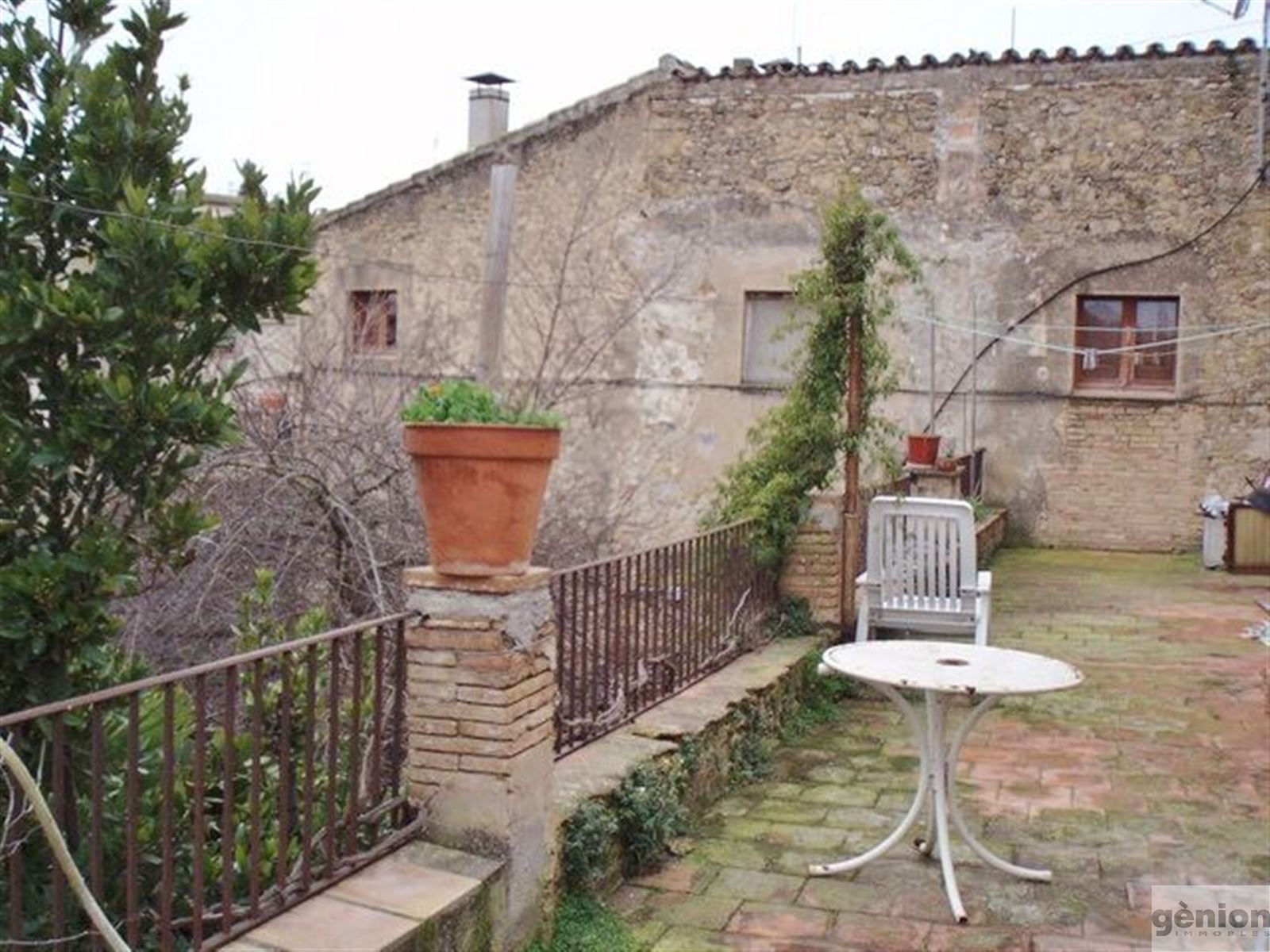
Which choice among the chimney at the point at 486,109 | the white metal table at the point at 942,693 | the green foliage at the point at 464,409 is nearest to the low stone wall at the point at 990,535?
the white metal table at the point at 942,693

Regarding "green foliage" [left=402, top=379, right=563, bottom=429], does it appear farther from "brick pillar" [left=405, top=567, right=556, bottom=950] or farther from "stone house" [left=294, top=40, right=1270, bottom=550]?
"stone house" [left=294, top=40, right=1270, bottom=550]

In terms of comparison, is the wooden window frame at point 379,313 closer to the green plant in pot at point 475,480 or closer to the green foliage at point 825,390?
the green foliage at point 825,390

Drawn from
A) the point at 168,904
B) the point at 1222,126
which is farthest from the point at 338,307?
the point at 168,904

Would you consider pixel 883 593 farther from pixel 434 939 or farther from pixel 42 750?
pixel 42 750

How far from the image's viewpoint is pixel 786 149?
15344 millimetres

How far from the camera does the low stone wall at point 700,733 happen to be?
4.38 meters

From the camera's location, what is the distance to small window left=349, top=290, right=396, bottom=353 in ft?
49.4

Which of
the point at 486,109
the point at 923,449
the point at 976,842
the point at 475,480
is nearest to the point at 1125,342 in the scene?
the point at 923,449

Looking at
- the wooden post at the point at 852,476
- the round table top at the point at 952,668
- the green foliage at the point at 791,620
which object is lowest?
the green foliage at the point at 791,620

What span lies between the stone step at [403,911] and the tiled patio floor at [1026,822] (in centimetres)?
69

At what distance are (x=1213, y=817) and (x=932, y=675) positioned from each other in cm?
167

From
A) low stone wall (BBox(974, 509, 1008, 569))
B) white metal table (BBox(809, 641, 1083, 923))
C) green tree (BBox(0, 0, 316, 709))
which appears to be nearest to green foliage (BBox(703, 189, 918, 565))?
white metal table (BBox(809, 641, 1083, 923))

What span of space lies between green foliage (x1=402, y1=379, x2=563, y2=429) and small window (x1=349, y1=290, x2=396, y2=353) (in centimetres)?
1075

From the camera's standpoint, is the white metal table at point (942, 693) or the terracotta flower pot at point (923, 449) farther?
the terracotta flower pot at point (923, 449)
